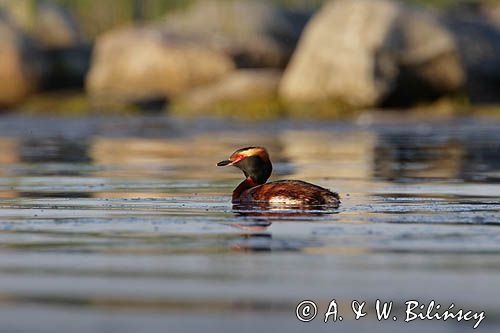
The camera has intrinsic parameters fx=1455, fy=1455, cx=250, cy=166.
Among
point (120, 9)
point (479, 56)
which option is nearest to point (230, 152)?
point (479, 56)

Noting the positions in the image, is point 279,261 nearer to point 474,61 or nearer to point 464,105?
point 464,105

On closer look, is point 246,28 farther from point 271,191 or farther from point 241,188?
point 271,191

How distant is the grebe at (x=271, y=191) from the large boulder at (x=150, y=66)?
92.4 feet

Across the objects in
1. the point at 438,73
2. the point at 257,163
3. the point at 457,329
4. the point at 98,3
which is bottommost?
the point at 457,329

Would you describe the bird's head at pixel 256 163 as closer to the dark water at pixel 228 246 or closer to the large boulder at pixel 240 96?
the dark water at pixel 228 246

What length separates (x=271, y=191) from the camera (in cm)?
1303

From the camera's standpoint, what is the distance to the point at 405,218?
12.1 meters

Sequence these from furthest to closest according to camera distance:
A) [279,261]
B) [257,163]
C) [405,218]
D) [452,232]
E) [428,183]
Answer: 1. [428,183]
2. [257,163]
3. [405,218]
4. [452,232]
5. [279,261]

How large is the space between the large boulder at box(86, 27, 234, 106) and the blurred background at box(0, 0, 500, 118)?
41 mm

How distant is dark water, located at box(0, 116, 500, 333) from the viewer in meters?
7.54

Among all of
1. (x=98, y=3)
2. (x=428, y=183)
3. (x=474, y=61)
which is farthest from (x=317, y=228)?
(x=98, y=3)

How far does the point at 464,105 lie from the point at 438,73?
115cm

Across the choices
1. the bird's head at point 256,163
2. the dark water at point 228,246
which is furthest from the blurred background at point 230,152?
the bird's head at point 256,163

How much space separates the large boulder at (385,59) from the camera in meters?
36.9
